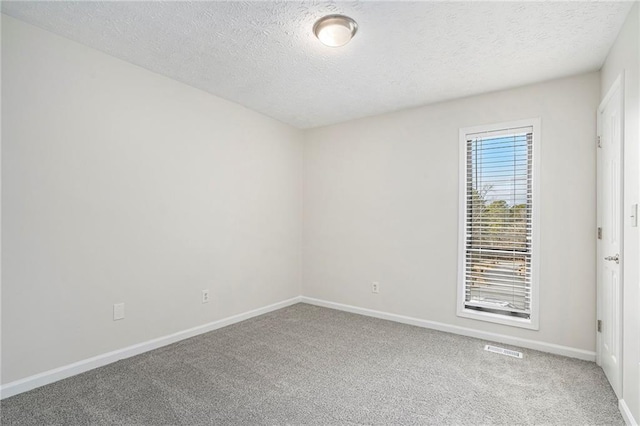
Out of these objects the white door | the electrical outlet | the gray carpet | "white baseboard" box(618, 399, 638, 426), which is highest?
the white door

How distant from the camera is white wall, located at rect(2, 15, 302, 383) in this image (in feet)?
7.22

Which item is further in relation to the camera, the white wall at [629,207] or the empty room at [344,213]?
the empty room at [344,213]

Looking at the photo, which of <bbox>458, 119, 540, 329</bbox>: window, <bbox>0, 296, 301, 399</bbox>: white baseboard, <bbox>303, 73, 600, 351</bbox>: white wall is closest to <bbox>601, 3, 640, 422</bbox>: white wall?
<bbox>303, 73, 600, 351</bbox>: white wall

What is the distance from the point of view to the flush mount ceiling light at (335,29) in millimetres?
2100

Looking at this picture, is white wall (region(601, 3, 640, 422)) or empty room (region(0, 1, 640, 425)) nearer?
white wall (region(601, 3, 640, 422))

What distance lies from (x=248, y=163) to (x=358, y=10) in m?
2.27

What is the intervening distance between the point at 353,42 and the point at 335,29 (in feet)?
0.96

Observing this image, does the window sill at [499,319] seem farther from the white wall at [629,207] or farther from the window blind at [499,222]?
the white wall at [629,207]

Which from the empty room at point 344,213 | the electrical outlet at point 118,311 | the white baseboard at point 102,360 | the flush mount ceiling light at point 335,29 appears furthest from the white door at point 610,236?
the electrical outlet at point 118,311

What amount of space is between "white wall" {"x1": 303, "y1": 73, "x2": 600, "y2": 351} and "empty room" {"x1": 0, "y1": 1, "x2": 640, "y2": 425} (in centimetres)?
2

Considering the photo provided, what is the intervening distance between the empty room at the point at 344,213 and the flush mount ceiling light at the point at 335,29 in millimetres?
14

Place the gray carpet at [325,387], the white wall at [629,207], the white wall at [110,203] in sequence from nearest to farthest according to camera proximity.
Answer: the white wall at [629,207], the gray carpet at [325,387], the white wall at [110,203]

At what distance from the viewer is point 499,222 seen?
128 inches

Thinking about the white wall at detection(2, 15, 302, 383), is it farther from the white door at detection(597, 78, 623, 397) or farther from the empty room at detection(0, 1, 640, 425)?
the white door at detection(597, 78, 623, 397)
